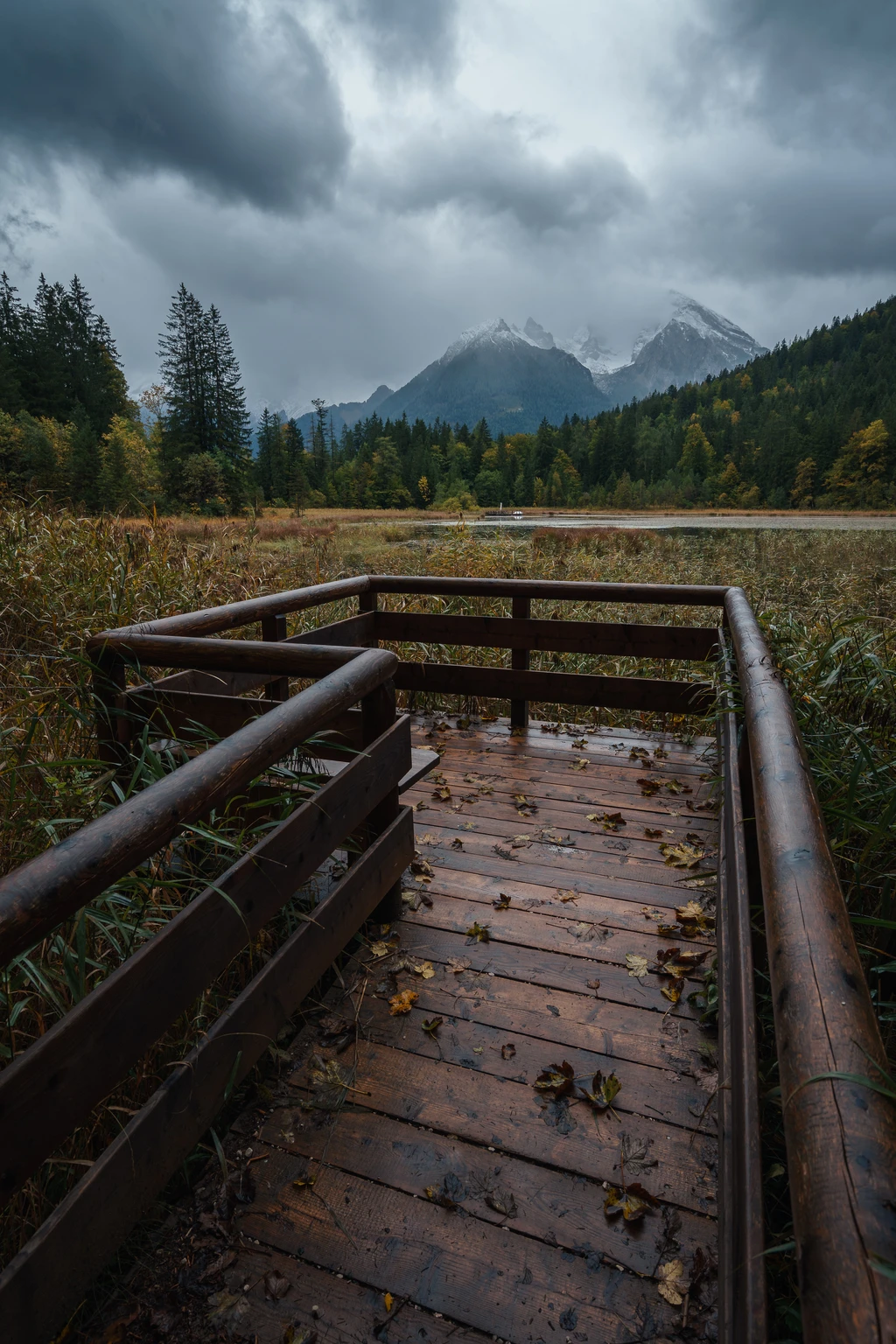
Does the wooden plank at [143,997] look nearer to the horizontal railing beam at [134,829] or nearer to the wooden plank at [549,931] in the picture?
the horizontal railing beam at [134,829]

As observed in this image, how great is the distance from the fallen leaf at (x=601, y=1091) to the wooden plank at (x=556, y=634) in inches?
112

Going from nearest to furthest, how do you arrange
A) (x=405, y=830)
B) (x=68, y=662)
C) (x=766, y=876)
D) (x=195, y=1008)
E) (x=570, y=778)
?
(x=766, y=876) < (x=195, y=1008) < (x=405, y=830) < (x=68, y=662) < (x=570, y=778)

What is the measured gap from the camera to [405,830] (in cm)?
266

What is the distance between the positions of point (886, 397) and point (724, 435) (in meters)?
17.7

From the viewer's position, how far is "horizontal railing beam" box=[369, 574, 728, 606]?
169 inches

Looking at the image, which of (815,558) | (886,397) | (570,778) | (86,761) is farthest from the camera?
(886,397)

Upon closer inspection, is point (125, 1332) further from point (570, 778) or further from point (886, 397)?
point (886, 397)

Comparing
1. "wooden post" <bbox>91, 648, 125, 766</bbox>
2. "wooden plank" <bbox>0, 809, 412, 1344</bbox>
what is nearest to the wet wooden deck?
"wooden plank" <bbox>0, 809, 412, 1344</bbox>

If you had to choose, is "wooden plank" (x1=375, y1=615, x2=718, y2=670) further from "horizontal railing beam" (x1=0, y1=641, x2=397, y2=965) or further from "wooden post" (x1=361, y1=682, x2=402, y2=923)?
"horizontal railing beam" (x1=0, y1=641, x2=397, y2=965)

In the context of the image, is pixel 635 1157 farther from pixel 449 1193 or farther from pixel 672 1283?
pixel 449 1193

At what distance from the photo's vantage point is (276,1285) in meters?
1.41

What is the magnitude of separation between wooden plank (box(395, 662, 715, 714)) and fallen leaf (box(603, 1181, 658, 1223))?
9.56 ft

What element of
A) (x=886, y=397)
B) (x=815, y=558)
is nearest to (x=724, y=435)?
(x=886, y=397)

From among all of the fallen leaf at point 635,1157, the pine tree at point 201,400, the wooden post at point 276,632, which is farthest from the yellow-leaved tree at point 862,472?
the fallen leaf at point 635,1157
